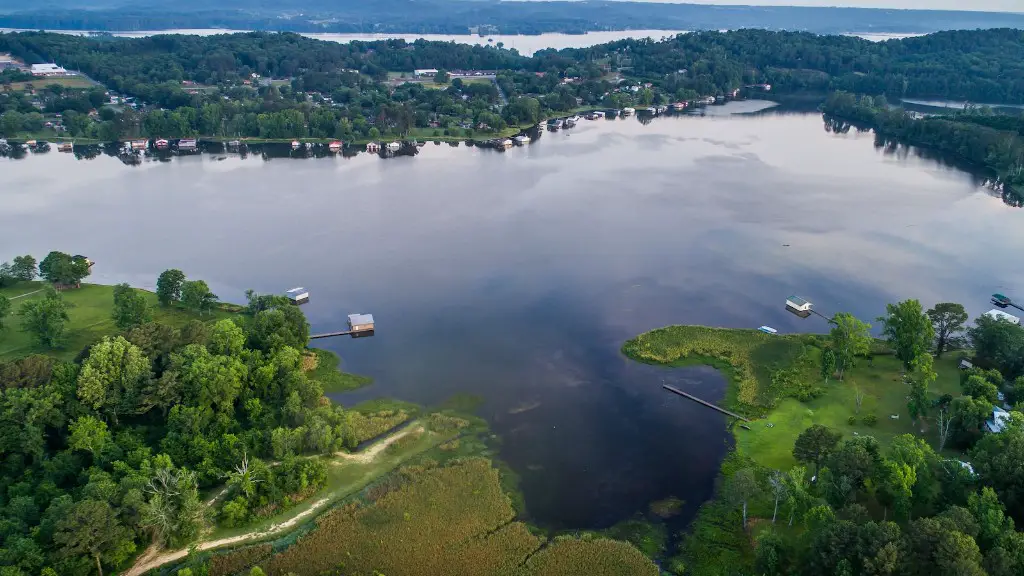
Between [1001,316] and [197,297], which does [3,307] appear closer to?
[197,297]

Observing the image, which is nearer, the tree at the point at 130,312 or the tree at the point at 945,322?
the tree at the point at 945,322

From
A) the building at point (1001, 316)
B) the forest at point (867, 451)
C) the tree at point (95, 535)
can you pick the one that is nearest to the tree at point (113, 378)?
the tree at point (95, 535)

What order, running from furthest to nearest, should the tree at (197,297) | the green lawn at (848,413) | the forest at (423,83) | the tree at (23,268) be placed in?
the forest at (423,83) < the tree at (23,268) < the tree at (197,297) < the green lawn at (848,413)

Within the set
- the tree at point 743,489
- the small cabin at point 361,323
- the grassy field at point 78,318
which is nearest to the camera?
the tree at point 743,489

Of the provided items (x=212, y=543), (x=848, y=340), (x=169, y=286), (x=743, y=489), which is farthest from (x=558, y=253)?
(x=212, y=543)

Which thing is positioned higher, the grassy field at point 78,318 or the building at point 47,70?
the building at point 47,70

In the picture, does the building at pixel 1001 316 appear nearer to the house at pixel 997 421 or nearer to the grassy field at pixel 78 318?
the house at pixel 997 421

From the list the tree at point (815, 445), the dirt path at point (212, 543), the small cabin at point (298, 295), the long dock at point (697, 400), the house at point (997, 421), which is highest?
the house at point (997, 421)
